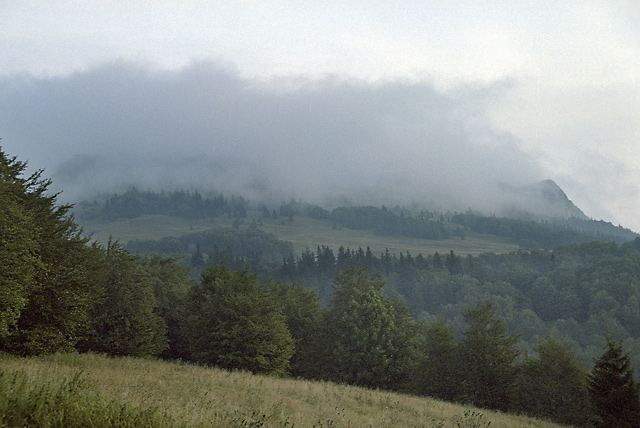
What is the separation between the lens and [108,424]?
6992 millimetres

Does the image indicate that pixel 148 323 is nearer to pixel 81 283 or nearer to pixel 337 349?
pixel 81 283

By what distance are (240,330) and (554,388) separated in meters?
34.6

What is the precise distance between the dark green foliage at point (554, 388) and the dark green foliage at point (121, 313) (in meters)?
39.8

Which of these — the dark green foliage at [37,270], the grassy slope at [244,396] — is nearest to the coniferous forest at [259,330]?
the dark green foliage at [37,270]

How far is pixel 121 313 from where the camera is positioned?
35.5 m

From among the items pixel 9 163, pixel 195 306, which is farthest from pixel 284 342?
pixel 9 163

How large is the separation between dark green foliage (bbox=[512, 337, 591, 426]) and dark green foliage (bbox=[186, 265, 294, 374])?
27.2 m

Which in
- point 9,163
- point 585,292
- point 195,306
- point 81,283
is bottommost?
point 585,292

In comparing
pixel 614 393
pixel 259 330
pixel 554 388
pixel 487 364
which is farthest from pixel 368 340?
pixel 614 393

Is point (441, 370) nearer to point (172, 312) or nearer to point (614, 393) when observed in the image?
point (614, 393)

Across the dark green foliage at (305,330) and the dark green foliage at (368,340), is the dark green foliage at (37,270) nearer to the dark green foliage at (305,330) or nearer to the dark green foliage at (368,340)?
the dark green foliage at (305,330)

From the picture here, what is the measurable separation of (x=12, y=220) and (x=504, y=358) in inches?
1893

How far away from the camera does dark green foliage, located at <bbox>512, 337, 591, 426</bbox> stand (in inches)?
1686

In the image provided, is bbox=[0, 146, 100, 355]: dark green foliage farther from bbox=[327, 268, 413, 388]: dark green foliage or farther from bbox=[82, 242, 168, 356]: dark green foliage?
bbox=[327, 268, 413, 388]: dark green foliage
